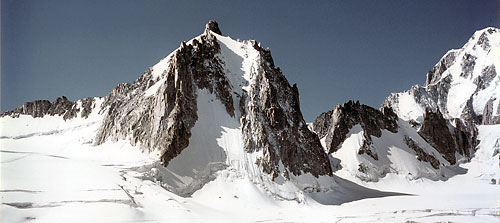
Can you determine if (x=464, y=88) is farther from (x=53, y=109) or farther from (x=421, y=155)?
(x=53, y=109)

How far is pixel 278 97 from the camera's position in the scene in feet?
171

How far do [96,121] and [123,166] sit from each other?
130 feet

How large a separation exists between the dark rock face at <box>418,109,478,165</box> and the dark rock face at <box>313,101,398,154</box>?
16.2 meters

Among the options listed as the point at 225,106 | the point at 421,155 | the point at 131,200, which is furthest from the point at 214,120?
the point at 421,155

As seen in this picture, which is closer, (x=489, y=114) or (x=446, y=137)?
(x=446, y=137)

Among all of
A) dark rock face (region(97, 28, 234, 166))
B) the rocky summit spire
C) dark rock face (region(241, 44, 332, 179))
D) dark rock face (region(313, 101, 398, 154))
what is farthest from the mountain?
dark rock face (region(97, 28, 234, 166))

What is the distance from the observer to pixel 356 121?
3177 inches

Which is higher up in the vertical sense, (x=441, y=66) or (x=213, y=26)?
(x=441, y=66)

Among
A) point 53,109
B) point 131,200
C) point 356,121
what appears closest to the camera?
point 131,200

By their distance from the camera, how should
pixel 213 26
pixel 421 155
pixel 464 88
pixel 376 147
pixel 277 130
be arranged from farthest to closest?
A: pixel 464 88, pixel 421 155, pixel 376 147, pixel 213 26, pixel 277 130

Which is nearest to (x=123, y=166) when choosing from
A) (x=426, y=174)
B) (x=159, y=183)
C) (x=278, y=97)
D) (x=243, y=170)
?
(x=159, y=183)

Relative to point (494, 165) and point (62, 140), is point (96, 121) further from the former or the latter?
point (494, 165)

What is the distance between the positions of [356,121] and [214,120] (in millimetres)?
45151

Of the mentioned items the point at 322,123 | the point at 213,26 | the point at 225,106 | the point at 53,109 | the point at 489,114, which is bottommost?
the point at 225,106
